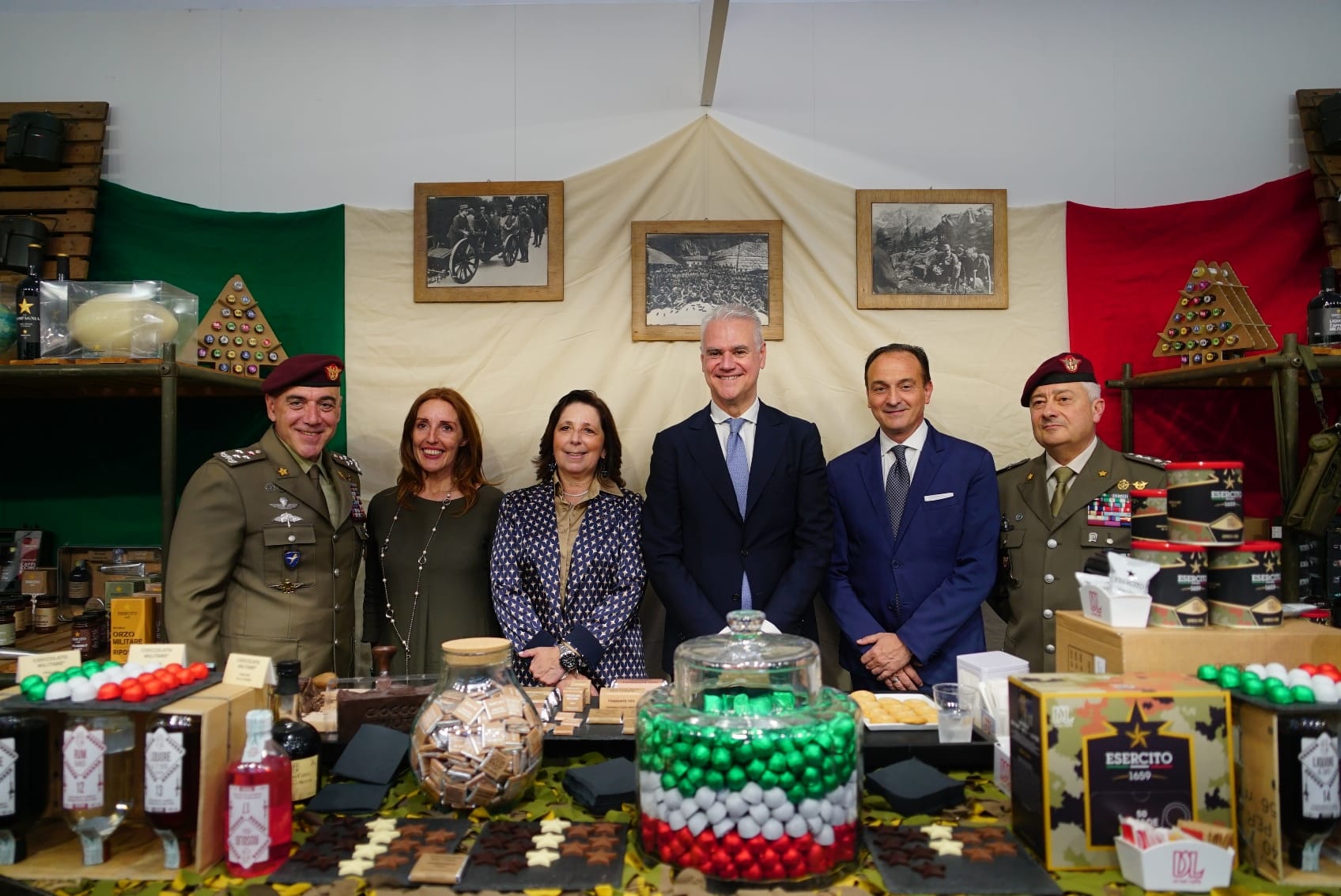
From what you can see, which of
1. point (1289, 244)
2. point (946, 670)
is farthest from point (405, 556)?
point (1289, 244)

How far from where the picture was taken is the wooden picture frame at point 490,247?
142 inches

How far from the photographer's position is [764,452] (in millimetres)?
2906

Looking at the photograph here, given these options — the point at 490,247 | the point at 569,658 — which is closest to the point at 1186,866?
the point at 569,658

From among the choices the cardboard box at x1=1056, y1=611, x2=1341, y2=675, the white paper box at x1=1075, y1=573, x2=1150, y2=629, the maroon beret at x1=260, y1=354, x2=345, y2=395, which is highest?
the maroon beret at x1=260, y1=354, x2=345, y2=395

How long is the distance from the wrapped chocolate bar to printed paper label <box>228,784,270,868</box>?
27 cm

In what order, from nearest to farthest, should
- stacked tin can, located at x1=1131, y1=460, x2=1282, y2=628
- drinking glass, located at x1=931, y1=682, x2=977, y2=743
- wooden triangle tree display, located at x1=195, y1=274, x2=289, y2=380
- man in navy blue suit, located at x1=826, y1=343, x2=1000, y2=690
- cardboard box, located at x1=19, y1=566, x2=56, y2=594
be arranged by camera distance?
stacked tin can, located at x1=1131, y1=460, x2=1282, y2=628 → drinking glass, located at x1=931, y1=682, x2=977, y2=743 → man in navy blue suit, located at x1=826, y1=343, x2=1000, y2=690 → wooden triangle tree display, located at x1=195, y1=274, x2=289, y2=380 → cardboard box, located at x1=19, y1=566, x2=56, y2=594

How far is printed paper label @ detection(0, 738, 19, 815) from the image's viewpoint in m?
1.33

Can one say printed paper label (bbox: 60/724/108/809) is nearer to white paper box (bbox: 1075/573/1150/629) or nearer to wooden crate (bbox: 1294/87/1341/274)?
Answer: white paper box (bbox: 1075/573/1150/629)

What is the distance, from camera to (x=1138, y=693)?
136cm

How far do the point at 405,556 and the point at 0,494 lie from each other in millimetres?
2113

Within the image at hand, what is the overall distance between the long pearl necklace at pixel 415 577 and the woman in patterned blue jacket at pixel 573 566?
0.24 metres

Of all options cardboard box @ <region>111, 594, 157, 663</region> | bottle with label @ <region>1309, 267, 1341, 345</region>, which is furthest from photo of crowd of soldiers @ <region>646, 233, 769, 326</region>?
cardboard box @ <region>111, 594, 157, 663</region>

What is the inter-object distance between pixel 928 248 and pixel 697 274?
1.03 meters

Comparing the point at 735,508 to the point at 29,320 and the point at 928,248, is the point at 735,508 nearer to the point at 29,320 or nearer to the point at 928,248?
the point at 928,248
